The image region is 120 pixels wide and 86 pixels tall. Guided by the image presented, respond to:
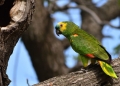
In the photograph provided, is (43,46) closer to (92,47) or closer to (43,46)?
(43,46)

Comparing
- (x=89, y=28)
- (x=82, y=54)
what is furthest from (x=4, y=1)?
(x=89, y=28)

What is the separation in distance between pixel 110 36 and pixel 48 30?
765mm

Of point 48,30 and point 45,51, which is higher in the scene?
point 48,30

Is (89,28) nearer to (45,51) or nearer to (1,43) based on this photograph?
(45,51)

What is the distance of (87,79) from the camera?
5.35 ft

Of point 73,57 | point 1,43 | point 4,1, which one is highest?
point 4,1

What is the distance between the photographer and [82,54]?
181cm

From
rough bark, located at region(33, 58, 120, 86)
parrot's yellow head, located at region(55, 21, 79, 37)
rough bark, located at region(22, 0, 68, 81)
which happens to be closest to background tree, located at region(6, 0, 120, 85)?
rough bark, located at region(22, 0, 68, 81)

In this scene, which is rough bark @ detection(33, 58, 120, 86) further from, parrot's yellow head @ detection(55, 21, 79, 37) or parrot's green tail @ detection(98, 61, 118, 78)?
parrot's yellow head @ detection(55, 21, 79, 37)

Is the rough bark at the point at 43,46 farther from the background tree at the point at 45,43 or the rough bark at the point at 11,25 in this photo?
the rough bark at the point at 11,25

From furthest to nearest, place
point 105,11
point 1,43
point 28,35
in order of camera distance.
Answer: point 105,11 < point 28,35 < point 1,43

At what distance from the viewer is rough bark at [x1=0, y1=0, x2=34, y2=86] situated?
1.25 metres

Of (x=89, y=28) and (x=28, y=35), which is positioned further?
(x=89, y=28)

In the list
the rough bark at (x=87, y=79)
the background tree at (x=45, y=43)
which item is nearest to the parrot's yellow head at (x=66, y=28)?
the rough bark at (x=87, y=79)
